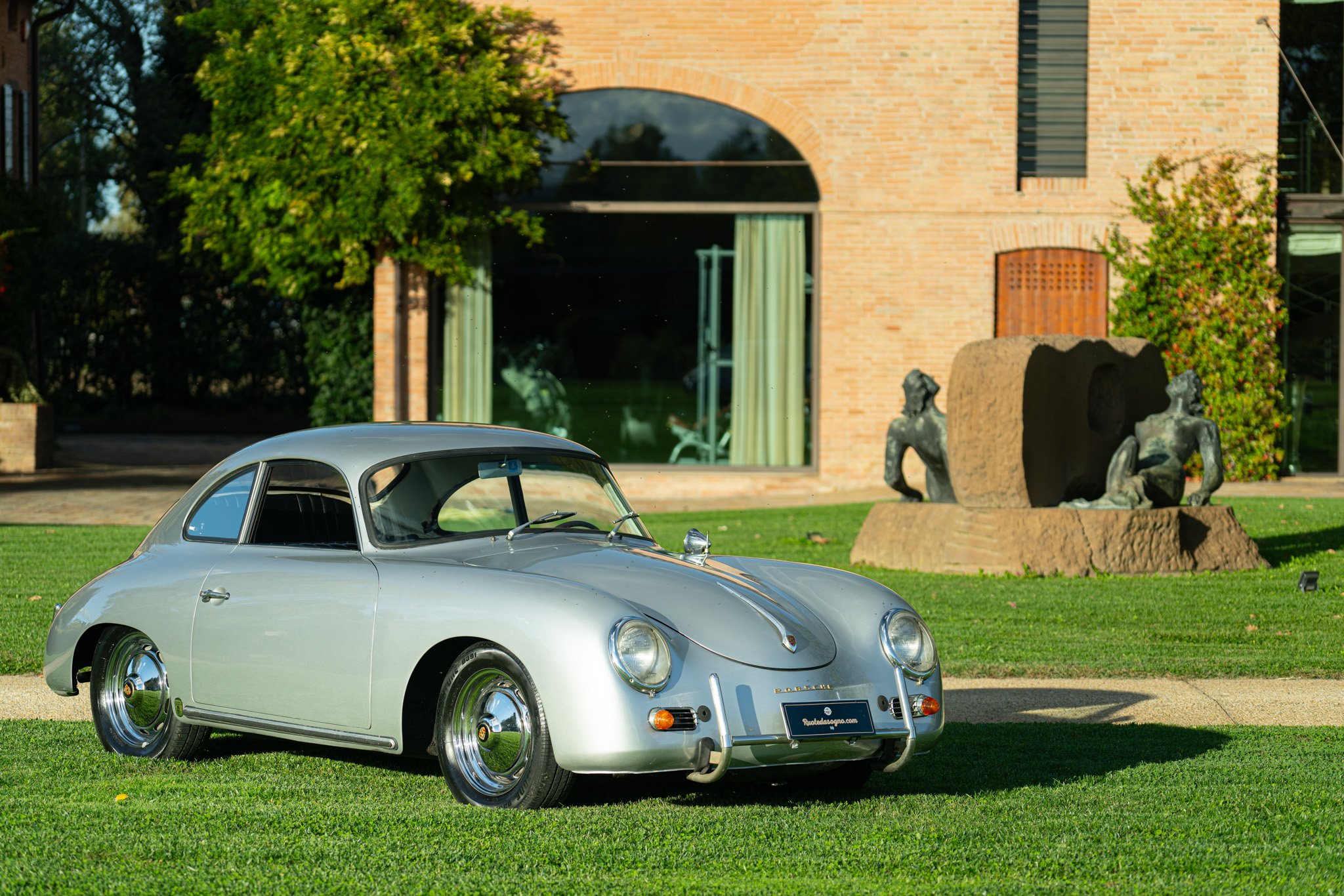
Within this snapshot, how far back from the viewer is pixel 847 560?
43.7 feet

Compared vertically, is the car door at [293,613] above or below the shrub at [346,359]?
below

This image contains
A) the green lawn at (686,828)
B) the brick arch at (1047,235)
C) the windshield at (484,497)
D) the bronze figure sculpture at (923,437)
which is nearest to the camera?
the green lawn at (686,828)

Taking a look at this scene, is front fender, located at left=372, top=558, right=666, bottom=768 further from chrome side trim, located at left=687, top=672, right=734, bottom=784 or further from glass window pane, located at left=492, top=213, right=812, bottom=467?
glass window pane, located at left=492, top=213, right=812, bottom=467

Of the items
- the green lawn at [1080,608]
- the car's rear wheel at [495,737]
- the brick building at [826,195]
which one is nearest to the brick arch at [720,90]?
the brick building at [826,195]

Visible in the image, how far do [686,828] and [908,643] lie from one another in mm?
1093

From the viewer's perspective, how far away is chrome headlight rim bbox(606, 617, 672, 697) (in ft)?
16.4

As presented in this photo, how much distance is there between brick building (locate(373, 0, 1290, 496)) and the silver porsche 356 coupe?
14456 mm

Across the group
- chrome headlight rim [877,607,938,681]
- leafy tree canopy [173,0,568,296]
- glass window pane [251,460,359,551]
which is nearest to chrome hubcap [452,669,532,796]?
glass window pane [251,460,359,551]

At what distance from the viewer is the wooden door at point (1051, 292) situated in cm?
2052

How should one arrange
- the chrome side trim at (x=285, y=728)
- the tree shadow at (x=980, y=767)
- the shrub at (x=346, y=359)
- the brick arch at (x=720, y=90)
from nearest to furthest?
the chrome side trim at (x=285, y=728), the tree shadow at (x=980, y=767), the brick arch at (x=720, y=90), the shrub at (x=346, y=359)

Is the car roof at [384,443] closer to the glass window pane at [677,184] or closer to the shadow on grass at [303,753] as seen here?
the shadow on grass at [303,753]

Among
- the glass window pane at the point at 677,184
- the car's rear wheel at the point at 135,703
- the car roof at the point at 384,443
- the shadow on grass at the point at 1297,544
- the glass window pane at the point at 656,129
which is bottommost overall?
the shadow on grass at the point at 1297,544

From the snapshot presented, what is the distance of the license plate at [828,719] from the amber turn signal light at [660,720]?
15.2 inches

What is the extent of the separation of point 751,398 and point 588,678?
1639 cm
